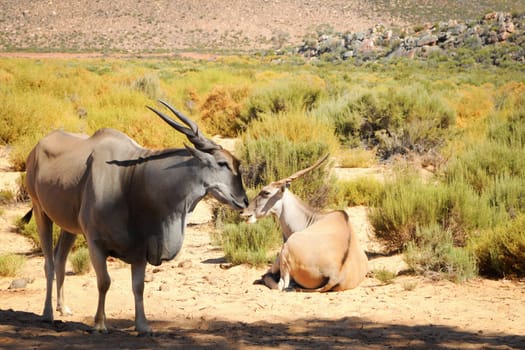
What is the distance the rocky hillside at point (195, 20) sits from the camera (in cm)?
9756

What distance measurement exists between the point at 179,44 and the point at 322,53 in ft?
87.6

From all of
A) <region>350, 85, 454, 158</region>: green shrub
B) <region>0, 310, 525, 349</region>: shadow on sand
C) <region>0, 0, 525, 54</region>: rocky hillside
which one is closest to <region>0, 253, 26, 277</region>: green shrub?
<region>0, 310, 525, 349</region>: shadow on sand

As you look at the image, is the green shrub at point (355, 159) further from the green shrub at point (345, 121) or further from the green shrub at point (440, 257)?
the green shrub at point (440, 257)

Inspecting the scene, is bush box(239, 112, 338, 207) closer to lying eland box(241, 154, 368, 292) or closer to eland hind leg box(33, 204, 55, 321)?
lying eland box(241, 154, 368, 292)

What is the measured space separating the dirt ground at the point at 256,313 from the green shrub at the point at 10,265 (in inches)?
5.1

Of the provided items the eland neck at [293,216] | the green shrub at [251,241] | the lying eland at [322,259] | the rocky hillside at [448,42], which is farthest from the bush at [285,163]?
the rocky hillside at [448,42]

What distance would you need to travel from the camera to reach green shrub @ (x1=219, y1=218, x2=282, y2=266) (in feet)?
30.1

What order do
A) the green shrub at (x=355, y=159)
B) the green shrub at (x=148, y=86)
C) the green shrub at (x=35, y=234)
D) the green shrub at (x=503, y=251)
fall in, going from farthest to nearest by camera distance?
1. the green shrub at (x=148, y=86)
2. the green shrub at (x=355, y=159)
3. the green shrub at (x=35, y=234)
4. the green shrub at (x=503, y=251)

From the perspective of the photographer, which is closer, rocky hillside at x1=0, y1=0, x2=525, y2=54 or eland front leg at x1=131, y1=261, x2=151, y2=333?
eland front leg at x1=131, y1=261, x2=151, y2=333

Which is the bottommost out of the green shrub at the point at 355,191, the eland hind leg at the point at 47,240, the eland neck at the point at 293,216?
the green shrub at the point at 355,191

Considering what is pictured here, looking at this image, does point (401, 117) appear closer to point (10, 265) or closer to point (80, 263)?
point (80, 263)

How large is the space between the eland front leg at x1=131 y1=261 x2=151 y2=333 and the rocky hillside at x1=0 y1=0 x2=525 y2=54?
90824mm

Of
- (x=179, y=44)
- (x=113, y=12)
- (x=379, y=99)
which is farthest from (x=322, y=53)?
(x=379, y=99)

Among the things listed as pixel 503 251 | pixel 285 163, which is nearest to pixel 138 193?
pixel 503 251
